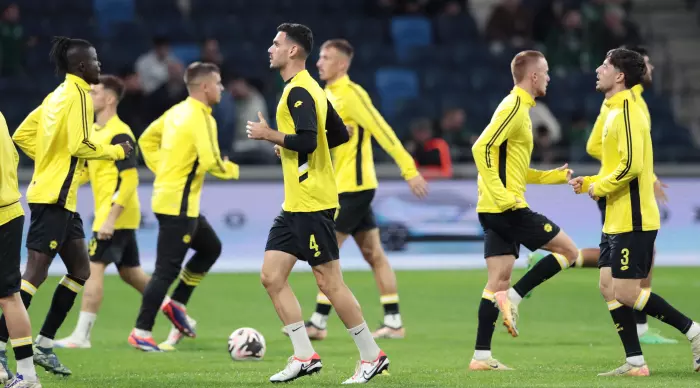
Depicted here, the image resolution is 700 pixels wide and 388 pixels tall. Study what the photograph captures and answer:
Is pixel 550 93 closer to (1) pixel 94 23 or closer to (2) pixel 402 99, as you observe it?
(2) pixel 402 99

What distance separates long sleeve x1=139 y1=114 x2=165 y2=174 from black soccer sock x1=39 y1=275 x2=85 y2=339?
1826mm

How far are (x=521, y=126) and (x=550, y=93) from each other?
1163cm

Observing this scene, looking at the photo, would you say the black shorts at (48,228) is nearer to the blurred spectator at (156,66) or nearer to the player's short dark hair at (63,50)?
the player's short dark hair at (63,50)

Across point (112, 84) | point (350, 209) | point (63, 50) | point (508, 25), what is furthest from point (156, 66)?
point (63, 50)

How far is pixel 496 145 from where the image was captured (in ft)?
26.5

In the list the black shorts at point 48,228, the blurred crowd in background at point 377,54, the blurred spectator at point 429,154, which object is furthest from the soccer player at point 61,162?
the blurred crowd in background at point 377,54

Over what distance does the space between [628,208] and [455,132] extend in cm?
1011

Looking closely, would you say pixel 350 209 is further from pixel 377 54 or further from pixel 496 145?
pixel 377 54

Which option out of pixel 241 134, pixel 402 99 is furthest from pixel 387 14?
pixel 241 134

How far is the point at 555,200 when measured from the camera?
53.9 feet

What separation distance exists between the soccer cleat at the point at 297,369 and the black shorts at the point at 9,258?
5.34 ft

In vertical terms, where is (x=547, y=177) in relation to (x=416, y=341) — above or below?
above

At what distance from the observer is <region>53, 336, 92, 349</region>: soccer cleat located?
32.3 ft

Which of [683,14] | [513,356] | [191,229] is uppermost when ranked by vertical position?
[683,14]
